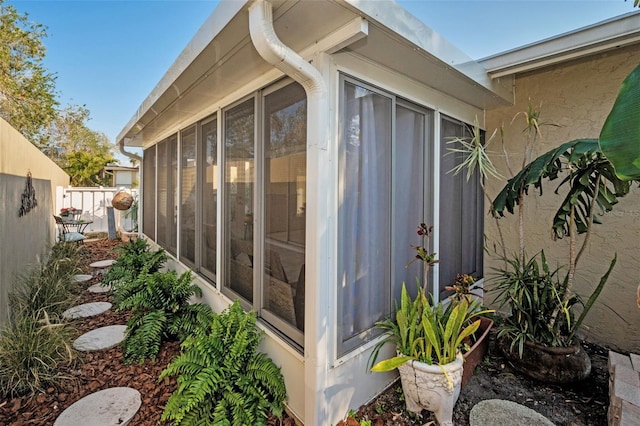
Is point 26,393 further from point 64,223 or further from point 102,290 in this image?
point 64,223

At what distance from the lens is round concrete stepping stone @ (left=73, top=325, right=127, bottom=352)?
330cm

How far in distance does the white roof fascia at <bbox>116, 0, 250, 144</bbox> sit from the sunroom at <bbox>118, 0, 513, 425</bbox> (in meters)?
0.02

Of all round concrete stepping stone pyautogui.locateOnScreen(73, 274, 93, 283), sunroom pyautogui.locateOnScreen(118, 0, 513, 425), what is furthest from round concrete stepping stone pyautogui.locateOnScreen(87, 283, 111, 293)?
sunroom pyautogui.locateOnScreen(118, 0, 513, 425)

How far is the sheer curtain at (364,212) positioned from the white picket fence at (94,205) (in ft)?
35.8

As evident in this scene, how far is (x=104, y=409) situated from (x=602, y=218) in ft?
16.3

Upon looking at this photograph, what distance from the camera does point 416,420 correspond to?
7.44ft

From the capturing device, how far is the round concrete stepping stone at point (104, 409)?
2.26 m

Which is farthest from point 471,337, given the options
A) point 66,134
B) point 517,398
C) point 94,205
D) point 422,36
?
point 66,134

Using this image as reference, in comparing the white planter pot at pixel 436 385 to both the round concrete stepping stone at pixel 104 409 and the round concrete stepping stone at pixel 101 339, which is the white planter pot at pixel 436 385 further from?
the round concrete stepping stone at pixel 101 339

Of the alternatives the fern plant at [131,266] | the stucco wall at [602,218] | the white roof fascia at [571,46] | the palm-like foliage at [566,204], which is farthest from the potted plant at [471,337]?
the fern plant at [131,266]

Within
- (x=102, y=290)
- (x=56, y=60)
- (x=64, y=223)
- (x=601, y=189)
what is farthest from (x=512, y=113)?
(x=56, y=60)

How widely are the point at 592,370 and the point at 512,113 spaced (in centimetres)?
286

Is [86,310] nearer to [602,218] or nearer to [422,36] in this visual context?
[422,36]

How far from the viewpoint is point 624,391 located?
2096mm
